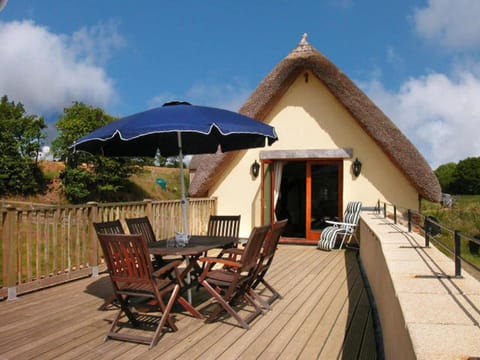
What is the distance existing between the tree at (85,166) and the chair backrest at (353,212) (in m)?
18.6

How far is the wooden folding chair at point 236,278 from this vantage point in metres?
3.65

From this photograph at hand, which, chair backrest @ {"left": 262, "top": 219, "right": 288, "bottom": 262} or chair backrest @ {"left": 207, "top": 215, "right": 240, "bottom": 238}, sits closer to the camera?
chair backrest @ {"left": 262, "top": 219, "right": 288, "bottom": 262}

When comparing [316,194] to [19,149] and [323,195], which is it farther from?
[19,149]

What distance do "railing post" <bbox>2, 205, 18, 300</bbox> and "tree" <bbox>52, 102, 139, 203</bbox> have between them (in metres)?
20.3

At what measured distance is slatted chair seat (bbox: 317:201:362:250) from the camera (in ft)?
27.5

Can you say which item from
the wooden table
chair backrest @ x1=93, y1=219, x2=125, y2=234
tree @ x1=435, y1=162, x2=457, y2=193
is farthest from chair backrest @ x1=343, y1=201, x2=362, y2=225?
tree @ x1=435, y1=162, x2=457, y2=193

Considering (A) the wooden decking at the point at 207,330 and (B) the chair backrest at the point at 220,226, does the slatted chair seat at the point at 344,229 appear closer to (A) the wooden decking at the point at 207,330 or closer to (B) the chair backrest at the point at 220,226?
(A) the wooden decking at the point at 207,330

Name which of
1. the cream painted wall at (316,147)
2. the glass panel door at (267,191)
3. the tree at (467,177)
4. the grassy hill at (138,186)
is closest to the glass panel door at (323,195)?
the cream painted wall at (316,147)

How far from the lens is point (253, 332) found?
3.55m

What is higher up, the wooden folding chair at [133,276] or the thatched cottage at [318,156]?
the thatched cottage at [318,156]

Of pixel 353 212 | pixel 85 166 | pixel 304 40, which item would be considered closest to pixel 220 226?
pixel 353 212

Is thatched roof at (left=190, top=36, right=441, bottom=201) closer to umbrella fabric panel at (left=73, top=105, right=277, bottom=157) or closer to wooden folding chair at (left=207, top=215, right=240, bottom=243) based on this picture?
umbrella fabric panel at (left=73, top=105, right=277, bottom=157)

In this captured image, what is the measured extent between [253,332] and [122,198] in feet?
78.7

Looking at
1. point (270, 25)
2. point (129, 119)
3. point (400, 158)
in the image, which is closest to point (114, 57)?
point (270, 25)
